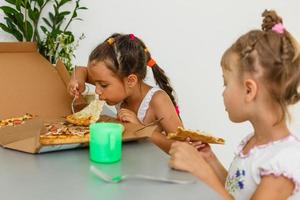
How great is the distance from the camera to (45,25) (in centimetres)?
191

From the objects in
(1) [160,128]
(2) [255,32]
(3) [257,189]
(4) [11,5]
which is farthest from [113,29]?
(3) [257,189]

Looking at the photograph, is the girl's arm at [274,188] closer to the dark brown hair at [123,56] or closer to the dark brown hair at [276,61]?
the dark brown hair at [276,61]

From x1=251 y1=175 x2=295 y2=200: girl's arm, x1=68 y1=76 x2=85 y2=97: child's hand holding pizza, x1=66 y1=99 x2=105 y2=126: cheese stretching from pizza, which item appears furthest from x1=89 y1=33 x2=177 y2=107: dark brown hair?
x1=251 y1=175 x2=295 y2=200: girl's arm

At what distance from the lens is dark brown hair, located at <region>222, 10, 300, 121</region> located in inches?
38.3

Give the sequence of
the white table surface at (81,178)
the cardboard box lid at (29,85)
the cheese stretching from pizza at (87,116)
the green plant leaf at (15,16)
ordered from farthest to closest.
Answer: the green plant leaf at (15,16), the cardboard box lid at (29,85), the cheese stretching from pizza at (87,116), the white table surface at (81,178)

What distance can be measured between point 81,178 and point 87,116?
1.26 feet

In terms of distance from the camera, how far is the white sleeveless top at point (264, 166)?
0.94 metres

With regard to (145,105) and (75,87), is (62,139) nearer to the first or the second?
(75,87)

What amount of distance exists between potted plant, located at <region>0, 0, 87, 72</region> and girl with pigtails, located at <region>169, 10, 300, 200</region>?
91 cm

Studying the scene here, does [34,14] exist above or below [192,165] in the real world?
above

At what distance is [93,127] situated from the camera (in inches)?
36.0

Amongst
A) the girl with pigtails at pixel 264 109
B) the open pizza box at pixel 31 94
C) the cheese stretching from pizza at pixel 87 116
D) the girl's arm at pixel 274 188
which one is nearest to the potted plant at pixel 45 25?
the open pizza box at pixel 31 94

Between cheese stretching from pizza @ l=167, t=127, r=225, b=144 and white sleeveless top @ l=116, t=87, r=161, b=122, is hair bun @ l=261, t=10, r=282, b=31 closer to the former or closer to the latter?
cheese stretching from pizza @ l=167, t=127, r=225, b=144

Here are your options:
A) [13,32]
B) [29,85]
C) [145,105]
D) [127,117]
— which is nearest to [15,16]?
[13,32]
